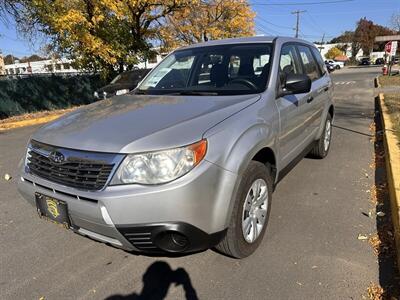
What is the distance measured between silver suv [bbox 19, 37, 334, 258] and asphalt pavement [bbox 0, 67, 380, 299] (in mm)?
272

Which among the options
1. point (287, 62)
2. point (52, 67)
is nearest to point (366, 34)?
point (52, 67)

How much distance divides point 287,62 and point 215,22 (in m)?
28.9

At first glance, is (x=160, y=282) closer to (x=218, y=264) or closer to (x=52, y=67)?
(x=218, y=264)

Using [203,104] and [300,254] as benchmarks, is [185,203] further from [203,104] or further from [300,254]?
[300,254]

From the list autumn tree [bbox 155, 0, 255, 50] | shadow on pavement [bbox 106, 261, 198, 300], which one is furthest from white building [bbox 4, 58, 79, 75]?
shadow on pavement [bbox 106, 261, 198, 300]

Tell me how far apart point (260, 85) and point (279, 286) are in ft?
5.81

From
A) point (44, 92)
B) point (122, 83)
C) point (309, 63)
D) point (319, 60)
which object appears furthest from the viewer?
point (44, 92)

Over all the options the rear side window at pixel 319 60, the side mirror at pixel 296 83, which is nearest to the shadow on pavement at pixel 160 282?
the side mirror at pixel 296 83

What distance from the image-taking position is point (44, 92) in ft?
49.0

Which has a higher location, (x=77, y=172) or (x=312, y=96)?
(x=312, y=96)

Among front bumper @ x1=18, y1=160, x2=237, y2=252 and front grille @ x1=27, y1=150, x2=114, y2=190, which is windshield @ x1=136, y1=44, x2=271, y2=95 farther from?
front grille @ x1=27, y1=150, x2=114, y2=190

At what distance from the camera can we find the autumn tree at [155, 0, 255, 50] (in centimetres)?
2899

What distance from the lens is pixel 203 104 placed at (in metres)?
3.16

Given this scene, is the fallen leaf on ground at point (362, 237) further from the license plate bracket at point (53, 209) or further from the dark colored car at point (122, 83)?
the dark colored car at point (122, 83)
